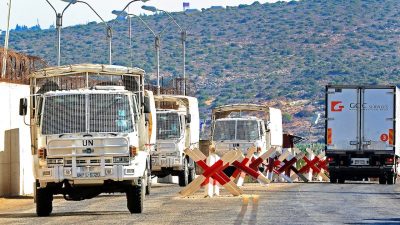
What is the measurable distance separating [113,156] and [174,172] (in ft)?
66.4

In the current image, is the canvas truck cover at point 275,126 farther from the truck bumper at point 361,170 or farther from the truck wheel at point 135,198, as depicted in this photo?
the truck wheel at point 135,198

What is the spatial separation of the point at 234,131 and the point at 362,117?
5.30 meters

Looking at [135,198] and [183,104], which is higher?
[183,104]

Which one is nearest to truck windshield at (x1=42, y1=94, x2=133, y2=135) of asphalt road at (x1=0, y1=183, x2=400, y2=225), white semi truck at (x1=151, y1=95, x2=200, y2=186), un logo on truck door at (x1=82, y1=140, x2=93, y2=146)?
un logo on truck door at (x1=82, y1=140, x2=93, y2=146)

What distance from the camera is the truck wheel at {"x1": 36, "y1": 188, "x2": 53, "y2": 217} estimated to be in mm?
28781

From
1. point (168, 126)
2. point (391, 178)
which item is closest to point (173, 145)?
point (168, 126)

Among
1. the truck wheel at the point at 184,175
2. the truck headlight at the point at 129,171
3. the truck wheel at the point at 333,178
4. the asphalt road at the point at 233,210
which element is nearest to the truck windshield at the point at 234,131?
the truck wheel at the point at 333,178

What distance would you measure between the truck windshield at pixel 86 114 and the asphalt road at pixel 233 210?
1.72 metres

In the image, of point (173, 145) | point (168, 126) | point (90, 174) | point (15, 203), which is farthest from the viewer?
point (168, 126)

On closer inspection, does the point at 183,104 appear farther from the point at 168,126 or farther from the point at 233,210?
the point at 233,210

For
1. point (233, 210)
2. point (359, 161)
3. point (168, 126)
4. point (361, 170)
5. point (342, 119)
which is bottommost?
point (361, 170)

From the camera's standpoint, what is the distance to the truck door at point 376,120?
5184cm

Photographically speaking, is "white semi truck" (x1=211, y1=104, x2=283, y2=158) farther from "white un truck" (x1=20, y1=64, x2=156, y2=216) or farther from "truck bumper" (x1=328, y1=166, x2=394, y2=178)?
"white un truck" (x1=20, y1=64, x2=156, y2=216)

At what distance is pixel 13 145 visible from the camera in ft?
129
